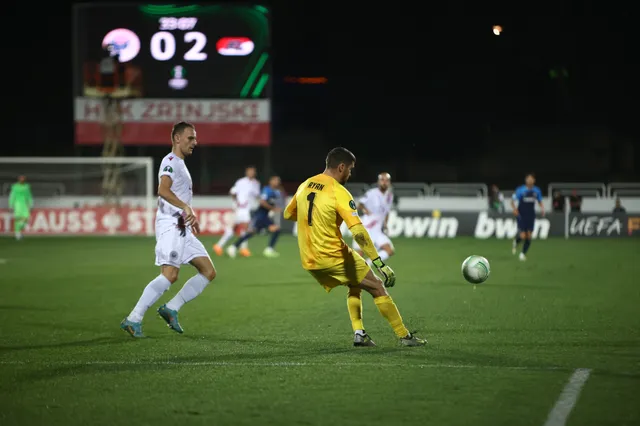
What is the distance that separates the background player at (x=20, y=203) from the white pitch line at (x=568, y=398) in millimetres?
25118

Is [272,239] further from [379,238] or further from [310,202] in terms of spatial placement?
[310,202]

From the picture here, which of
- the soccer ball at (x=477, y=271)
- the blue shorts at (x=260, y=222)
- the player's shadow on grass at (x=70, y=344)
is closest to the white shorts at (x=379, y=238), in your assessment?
the soccer ball at (x=477, y=271)

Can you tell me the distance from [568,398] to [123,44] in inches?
1112

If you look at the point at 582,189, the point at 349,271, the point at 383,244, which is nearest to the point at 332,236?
the point at 349,271

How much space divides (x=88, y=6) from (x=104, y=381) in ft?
89.9

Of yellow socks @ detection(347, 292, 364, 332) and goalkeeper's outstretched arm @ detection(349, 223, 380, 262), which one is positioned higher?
goalkeeper's outstretched arm @ detection(349, 223, 380, 262)

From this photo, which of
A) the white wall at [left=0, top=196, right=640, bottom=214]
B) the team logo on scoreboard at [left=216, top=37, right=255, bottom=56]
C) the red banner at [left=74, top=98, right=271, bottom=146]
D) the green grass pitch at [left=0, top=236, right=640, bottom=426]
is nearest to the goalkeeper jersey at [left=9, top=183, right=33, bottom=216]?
the white wall at [left=0, top=196, right=640, bottom=214]

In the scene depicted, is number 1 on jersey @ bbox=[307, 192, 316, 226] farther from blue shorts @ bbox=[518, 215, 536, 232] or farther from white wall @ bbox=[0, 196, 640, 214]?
white wall @ bbox=[0, 196, 640, 214]

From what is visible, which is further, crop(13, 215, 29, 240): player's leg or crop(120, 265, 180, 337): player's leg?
crop(13, 215, 29, 240): player's leg

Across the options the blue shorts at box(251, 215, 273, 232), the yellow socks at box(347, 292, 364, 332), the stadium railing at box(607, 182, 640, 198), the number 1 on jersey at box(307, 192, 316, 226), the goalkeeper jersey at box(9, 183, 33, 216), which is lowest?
the yellow socks at box(347, 292, 364, 332)

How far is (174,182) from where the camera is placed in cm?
984

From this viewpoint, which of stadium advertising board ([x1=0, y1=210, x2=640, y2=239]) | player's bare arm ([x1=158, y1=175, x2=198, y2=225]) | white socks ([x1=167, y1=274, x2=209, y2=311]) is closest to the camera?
player's bare arm ([x1=158, y1=175, x2=198, y2=225])

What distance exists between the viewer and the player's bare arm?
9.66 metres

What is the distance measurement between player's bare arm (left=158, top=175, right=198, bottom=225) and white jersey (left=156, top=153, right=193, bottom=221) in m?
0.06
